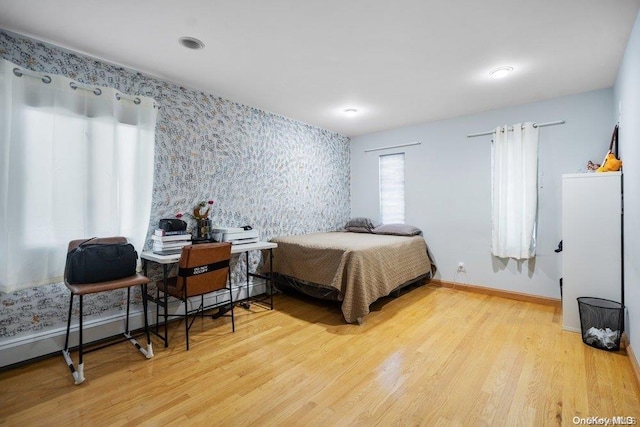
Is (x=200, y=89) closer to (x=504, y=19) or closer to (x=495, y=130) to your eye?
(x=504, y=19)

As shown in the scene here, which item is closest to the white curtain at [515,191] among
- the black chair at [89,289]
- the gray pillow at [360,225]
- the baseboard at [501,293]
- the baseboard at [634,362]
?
the baseboard at [501,293]

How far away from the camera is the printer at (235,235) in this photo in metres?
3.00

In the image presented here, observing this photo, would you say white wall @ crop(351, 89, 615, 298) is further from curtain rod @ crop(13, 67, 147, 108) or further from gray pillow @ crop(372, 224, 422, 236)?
curtain rod @ crop(13, 67, 147, 108)

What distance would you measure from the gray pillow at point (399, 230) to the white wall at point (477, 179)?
0.21m

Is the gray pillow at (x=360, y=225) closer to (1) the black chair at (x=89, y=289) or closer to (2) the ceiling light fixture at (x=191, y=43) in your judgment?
(1) the black chair at (x=89, y=289)

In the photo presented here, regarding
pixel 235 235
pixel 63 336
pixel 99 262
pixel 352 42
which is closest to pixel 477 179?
pixel 352 42

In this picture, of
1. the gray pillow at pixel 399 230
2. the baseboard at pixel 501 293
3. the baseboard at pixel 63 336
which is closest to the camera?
the baseboard at pixel 63 336

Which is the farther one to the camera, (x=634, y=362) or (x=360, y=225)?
(x=360, y=225)

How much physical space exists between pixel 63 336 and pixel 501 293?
14.5 feet

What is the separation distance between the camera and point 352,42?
223 cm

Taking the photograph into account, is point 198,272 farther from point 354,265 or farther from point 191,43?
point 191,43

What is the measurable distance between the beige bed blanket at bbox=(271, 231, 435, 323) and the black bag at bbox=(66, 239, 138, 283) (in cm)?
166

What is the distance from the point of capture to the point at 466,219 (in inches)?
157

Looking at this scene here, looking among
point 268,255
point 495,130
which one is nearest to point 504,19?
point 495,130
